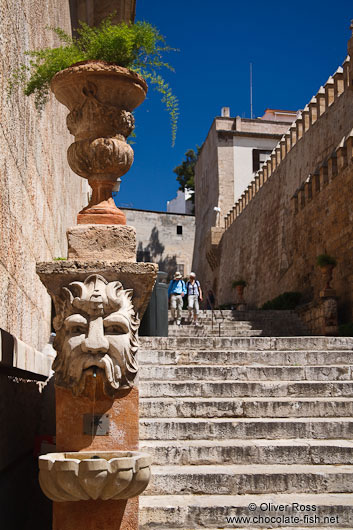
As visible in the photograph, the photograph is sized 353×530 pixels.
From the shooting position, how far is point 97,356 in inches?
128

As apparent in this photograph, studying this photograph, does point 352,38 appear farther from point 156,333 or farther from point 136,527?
point 136,527

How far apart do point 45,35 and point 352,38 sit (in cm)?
912

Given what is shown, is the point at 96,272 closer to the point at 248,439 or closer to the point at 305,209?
the point at 248,439

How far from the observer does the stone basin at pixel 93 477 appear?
9.87 feet

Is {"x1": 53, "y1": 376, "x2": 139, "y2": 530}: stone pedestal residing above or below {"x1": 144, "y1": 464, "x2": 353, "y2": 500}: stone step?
above

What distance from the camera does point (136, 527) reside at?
11.1ft

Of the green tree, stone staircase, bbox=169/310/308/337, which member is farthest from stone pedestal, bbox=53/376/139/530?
the green tree

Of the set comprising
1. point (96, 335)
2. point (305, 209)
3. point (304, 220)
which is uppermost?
point (305, 209)

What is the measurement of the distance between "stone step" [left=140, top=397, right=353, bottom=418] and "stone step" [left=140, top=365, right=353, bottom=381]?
1.52 feet

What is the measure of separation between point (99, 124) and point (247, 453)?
8.50 ft

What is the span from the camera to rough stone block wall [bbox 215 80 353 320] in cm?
1298

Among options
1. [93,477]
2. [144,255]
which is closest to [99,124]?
[93,477]

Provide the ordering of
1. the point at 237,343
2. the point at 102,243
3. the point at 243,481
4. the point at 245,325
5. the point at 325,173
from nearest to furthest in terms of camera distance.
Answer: the point at 102,243
the point at 243,481
the point at 237,343
the point at 245,325
the point at 325,173

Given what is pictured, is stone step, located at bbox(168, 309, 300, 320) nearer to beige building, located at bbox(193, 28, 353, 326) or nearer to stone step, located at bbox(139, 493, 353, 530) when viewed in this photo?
beige building, located at bbox(193, 28, 353, 326)
